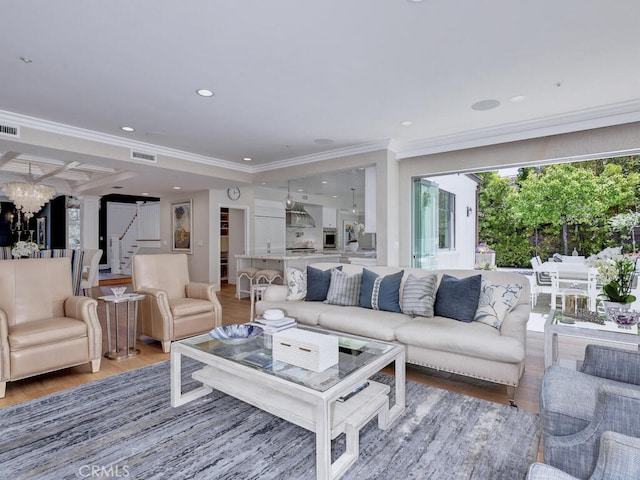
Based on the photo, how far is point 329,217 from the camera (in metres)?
10.9

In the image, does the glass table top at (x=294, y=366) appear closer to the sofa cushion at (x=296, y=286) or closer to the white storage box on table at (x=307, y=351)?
the white storage box on table at (x=307, y=351)

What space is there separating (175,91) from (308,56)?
140 centimetres

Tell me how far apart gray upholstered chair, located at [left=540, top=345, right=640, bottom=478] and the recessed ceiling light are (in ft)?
8.50

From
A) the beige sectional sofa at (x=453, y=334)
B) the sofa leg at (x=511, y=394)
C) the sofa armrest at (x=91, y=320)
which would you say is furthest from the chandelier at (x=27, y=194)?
the sofa leg at (x=511, y=394)

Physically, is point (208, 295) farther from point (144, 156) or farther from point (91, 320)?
point (144, 156)

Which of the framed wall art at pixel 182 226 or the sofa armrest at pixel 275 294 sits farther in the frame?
the framed wall art at pixel 182 226

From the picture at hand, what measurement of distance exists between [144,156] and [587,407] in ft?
18.3

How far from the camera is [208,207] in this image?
766cm

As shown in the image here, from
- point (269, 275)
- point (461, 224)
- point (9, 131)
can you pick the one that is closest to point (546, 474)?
point (269, 275)

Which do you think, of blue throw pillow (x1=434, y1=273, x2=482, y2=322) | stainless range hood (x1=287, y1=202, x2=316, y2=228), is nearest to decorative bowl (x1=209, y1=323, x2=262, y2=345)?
blue throw pillow (x1=434, y1=273, x2=482, y2=322)

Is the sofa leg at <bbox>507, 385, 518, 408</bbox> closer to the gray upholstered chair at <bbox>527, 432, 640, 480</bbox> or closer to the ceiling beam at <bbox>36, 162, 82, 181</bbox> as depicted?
the gray upholstered chair at <bbox>527, 432, 640, 480</bbox>

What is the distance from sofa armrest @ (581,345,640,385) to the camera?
1828 mm

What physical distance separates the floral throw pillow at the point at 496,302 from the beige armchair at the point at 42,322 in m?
3.38

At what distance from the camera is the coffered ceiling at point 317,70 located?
2145 millimetres
